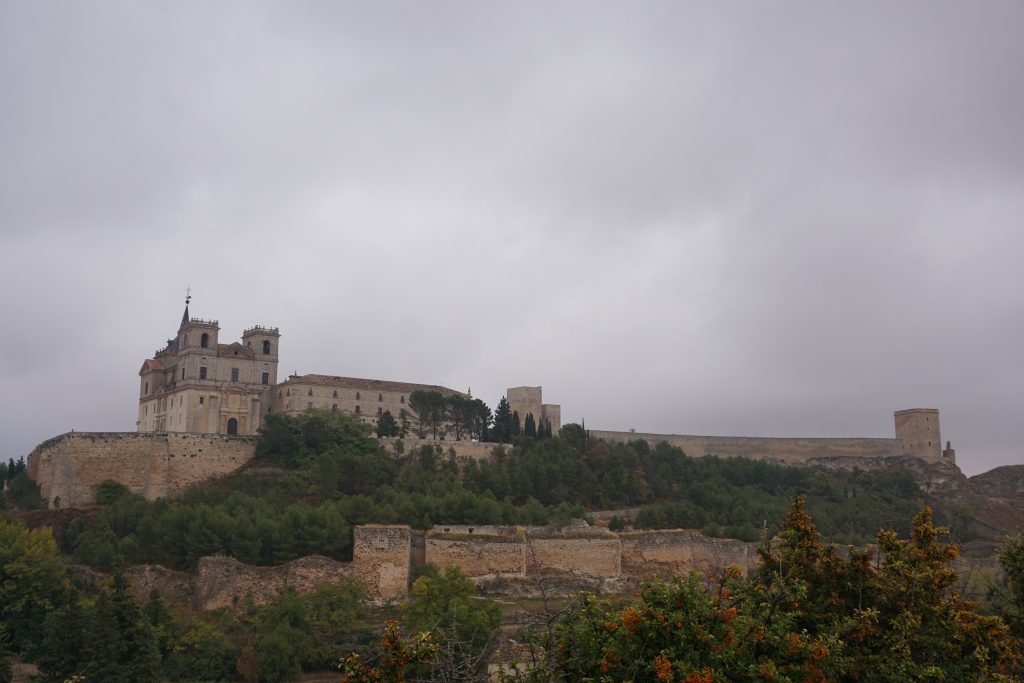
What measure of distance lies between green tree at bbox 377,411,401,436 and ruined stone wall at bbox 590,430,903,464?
818 inches

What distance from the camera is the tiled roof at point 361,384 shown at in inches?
1941

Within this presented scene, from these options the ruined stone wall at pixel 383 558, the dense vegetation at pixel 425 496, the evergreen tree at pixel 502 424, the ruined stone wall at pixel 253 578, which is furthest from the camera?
the evergreen tree at pixel 502 424

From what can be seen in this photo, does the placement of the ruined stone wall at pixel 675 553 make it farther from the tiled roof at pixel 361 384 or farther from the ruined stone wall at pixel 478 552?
the tiled roof at pixel 361 384

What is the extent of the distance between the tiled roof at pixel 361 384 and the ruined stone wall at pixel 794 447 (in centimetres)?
1661

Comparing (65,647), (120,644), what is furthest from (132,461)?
(120,644)

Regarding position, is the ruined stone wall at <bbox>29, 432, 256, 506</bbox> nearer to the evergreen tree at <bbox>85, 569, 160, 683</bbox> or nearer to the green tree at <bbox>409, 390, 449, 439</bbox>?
the green tree at <bbox>409, 390, 449, 439</bbox>

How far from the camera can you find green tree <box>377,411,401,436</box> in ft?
151

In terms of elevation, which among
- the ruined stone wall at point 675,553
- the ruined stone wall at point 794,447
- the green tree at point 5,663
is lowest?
the green tree at point 5,663

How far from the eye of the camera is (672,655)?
37.2 ft

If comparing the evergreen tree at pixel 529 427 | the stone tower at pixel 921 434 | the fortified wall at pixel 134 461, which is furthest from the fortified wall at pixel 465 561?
the stone tower at pixel 921 434

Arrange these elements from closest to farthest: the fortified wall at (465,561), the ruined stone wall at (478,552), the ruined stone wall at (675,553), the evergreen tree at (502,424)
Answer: the fortified wall at (465,561) < the ruined stone wall at (478,552) < the ruined stone wall at (675,553) < the evergreen tree at (502,424)

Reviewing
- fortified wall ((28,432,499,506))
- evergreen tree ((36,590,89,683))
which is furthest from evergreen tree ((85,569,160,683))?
fortified wall ((28,432,499,506))

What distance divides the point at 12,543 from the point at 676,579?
860 inches

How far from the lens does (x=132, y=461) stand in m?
40.4
